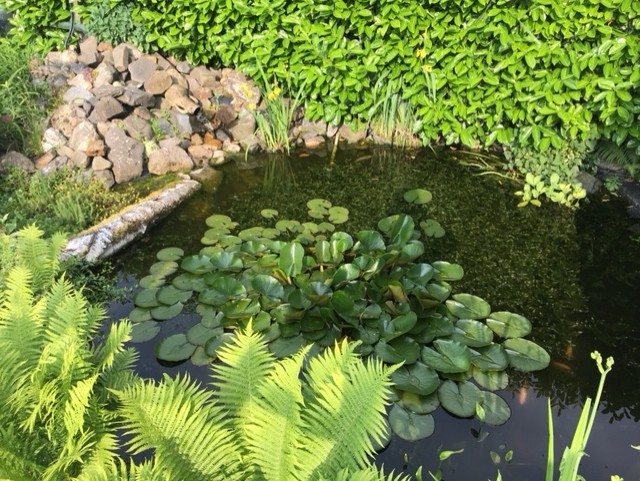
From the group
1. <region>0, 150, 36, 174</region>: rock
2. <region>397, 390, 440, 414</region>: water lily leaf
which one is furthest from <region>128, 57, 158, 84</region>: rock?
<region>397, 390, 440, 414</region>: water lily leaf

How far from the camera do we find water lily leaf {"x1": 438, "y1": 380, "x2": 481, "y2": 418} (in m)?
2.97

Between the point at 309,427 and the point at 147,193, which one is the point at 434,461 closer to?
the point at 309,427

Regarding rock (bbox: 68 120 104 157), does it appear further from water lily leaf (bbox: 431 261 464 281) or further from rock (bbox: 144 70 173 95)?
water lily leaf (bbox: 431 261 464 281)

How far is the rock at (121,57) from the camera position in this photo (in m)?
5.91

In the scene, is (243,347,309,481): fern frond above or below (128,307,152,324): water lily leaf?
above

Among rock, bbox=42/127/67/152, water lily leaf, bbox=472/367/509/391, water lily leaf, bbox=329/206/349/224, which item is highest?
rock, bbox=42/127/67/152

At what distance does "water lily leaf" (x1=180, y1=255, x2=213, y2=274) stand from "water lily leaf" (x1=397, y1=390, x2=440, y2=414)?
1574mm

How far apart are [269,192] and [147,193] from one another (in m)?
1.06

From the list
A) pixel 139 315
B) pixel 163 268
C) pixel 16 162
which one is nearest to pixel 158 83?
pixel 16 162

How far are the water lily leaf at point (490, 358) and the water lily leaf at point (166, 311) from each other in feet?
6.04

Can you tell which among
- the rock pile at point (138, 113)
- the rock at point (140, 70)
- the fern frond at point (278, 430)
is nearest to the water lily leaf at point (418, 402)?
the fern frond at point (278, 430)

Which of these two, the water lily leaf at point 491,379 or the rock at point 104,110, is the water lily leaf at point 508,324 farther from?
the rock at point 104,110

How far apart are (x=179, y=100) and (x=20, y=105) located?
144 cm

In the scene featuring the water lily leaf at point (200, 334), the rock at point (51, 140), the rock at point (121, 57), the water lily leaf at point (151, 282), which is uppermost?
the rock at point (121, 57)
